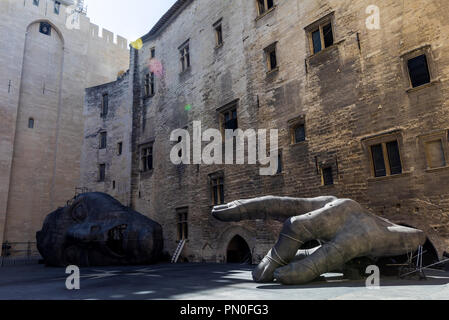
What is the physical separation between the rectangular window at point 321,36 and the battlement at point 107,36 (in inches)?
851

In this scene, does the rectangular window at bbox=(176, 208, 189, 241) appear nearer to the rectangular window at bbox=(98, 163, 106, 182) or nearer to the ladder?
the ladder

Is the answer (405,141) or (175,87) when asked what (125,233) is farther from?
(405,141)

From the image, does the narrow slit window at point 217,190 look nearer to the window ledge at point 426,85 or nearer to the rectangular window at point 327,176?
the rectangular window at point 327,176

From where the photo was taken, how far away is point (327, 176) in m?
11.1

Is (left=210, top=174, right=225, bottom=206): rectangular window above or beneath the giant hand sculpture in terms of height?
above

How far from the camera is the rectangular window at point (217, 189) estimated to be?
15273 mm

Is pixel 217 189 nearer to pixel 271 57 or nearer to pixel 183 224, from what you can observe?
pixel 183 224

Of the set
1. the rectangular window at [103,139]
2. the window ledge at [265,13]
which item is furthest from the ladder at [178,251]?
the window ledge at [265,13]

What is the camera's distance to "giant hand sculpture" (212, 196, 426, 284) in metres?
6.14

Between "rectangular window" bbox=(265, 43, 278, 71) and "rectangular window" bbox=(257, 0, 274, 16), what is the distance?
178cm

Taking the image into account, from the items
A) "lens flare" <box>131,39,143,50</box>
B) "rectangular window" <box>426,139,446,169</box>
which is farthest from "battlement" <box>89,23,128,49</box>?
"rectangular window" <box>426,139,446,169</box>

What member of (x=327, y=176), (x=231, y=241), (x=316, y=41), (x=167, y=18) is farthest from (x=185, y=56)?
(x=327, y=176)

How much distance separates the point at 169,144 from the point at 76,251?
728 cm
